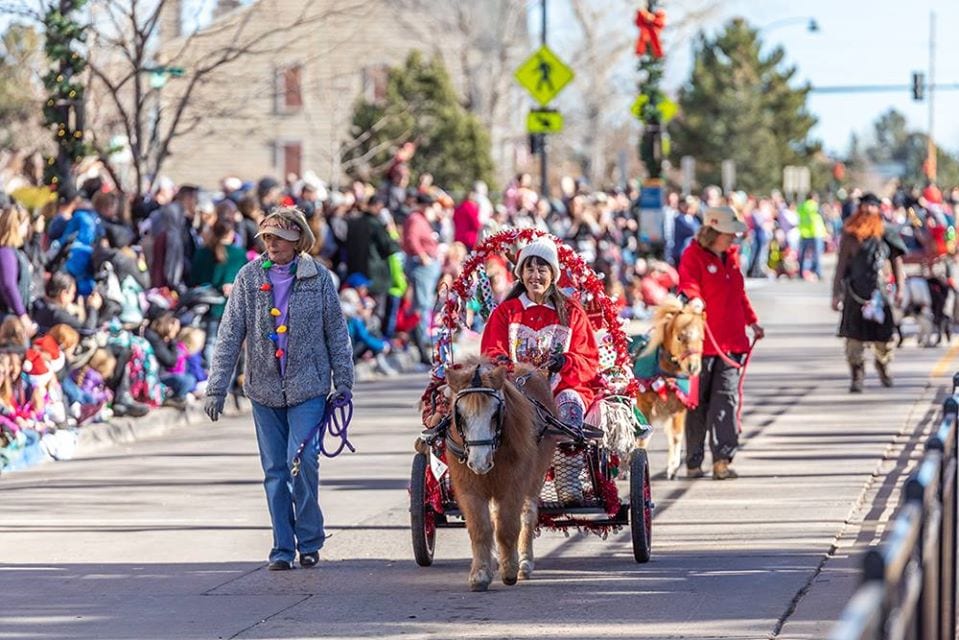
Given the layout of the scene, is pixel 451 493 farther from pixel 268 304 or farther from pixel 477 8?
pixel 477 8

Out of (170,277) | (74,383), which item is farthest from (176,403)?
(74,383)

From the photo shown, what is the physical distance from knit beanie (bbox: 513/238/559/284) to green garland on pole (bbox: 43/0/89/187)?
30.5ft

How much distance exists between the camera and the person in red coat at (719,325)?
13789mm

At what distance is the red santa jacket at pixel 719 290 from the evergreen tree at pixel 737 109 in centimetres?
5830

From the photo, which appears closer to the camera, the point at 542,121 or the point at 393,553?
the point at 393,553

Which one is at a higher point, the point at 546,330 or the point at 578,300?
the point at 578,300

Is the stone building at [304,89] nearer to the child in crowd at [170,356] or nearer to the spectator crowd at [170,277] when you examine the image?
the spectator crowd at [170,277]

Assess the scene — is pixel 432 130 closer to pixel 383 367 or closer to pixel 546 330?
pixel 383 367

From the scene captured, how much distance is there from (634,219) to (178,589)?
27.0 metres

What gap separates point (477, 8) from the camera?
5553 cm

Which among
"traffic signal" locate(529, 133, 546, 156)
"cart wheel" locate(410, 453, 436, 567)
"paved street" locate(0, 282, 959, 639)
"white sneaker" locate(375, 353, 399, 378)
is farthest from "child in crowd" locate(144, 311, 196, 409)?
"traffic signal" locate(529, 133, 546, 156)

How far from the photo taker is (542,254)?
34.6ft

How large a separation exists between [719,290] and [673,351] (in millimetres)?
616

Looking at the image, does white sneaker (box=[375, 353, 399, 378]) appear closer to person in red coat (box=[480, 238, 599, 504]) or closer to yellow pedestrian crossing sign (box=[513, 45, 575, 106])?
yellow pedestrian crossing sign (box=[513, 45, 575, 106])
